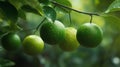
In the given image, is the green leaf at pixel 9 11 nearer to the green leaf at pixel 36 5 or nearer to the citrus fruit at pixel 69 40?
the green leaf at pixel 36 5

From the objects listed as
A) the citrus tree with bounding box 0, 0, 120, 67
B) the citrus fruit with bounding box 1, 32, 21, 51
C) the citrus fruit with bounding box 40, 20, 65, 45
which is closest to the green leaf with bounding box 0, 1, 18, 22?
the citrus tree with bounding box 0, 0, 120, 67

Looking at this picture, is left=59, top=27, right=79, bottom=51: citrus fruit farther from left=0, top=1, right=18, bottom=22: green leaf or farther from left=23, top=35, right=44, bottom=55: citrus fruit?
left=0, top=1, right=18, bottom=22: green leaf

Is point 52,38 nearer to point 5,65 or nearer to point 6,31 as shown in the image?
point 6,31

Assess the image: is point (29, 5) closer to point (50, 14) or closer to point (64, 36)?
point (50, 14)

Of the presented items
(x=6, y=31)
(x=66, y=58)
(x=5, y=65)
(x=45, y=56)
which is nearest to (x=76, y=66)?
(x=66, y=58)

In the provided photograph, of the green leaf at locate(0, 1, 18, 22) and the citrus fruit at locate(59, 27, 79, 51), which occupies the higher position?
the citrus fruit at locate(59, 27, 79, 51)

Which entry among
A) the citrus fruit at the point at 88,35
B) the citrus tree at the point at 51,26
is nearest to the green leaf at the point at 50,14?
the citrus tree at the point at 51,26
